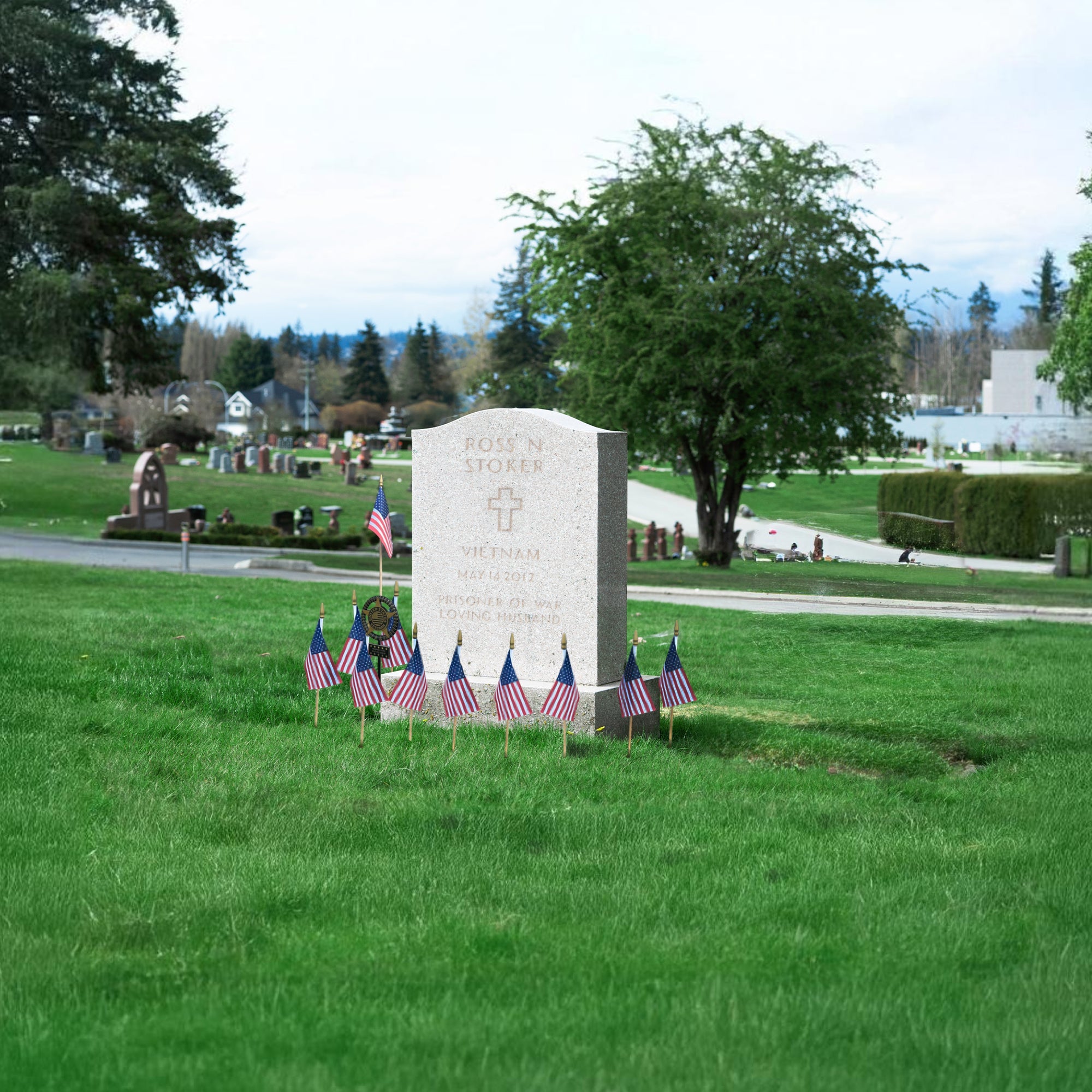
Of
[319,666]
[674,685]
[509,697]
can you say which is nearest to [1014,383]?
[674,685]

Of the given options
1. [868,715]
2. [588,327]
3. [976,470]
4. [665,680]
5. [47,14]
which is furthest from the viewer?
[976,470]

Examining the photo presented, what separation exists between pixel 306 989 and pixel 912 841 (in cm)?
339

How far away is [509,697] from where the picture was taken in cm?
905

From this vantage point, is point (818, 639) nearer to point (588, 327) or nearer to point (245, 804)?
point (245, 804)

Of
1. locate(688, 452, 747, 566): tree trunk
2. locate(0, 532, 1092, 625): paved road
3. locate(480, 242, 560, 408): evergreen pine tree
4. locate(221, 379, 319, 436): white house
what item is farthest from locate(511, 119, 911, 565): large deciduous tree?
locate(221, 379, 319, 436): white house

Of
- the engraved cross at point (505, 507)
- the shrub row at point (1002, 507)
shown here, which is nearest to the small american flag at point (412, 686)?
the engraved cross at point (505, 507)

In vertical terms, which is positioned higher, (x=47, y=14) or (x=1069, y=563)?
(x=47, y=14)

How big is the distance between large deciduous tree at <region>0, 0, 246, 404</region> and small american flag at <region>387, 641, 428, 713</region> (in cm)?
2902

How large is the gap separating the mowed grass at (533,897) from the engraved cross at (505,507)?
0.86m

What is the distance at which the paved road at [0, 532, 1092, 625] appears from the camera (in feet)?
62.7

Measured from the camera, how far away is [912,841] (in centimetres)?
680

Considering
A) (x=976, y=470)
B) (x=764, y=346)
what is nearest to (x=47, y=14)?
(x=764, y=346)

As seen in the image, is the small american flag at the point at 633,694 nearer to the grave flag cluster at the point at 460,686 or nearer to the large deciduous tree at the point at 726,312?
the grave flag cluster at the point at 460,686

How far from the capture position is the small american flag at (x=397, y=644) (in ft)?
33.6
